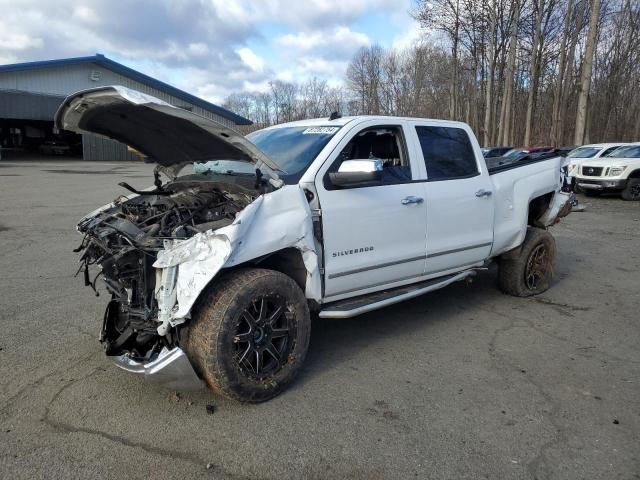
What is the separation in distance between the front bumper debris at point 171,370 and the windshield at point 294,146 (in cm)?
148

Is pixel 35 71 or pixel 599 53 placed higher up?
pixel 599 53

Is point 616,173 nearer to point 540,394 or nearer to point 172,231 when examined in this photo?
point 540,394

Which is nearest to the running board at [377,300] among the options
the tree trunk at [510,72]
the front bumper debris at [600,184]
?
the front bumper debris at [600,184]

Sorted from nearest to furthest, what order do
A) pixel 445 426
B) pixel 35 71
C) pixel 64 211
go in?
pixel 445 426
pixel 64 211
pixel 35 71

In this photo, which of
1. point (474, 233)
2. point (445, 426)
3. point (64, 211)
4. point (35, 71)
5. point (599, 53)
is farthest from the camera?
point (599, 53)

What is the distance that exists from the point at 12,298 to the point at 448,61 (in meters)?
43.0

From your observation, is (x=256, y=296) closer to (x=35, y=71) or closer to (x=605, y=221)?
(x=605, y=221)

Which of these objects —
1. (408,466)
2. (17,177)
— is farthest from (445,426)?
(17,177)

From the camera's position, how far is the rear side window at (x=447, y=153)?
4875 mm

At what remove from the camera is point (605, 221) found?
42.3ft

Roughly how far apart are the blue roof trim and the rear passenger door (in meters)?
31.6

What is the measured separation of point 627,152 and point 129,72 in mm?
28604

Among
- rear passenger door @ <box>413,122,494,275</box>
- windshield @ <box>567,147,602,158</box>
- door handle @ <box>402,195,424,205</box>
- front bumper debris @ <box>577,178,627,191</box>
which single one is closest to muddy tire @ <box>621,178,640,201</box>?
front bumper debris @ <box>577,178,627,191</box>

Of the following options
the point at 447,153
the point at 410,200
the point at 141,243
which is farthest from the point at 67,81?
the point at 141,243
